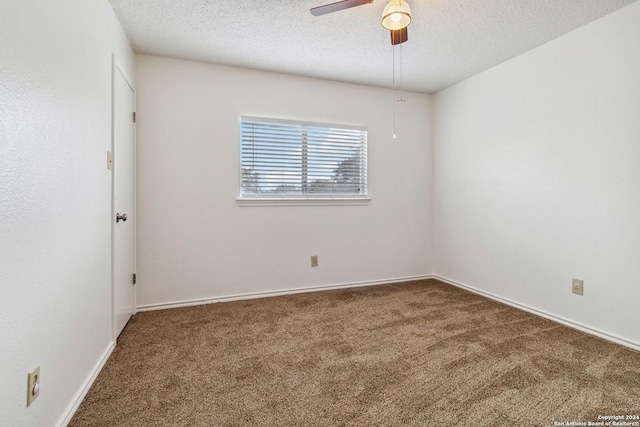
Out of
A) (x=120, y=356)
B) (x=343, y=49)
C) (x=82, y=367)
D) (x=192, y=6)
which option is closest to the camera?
(x=82, y=367)

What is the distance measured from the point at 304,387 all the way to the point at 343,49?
272 cm

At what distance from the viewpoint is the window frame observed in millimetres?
3146

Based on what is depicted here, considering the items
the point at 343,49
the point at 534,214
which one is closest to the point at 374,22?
the point at 343,49

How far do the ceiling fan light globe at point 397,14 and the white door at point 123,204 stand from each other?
1.92 metres

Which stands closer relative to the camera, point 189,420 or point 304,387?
point 189,420

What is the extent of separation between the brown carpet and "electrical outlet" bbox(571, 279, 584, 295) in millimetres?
322

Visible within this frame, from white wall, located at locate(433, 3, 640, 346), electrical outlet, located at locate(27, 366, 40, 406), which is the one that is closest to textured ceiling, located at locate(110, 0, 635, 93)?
white wall, located at locate(433, 3, 640, 346)

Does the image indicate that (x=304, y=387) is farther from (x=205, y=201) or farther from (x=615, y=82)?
(x=615, y=82)

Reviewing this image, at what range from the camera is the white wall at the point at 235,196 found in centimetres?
286

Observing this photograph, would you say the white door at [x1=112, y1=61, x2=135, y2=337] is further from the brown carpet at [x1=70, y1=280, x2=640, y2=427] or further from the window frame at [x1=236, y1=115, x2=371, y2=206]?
the window frame at [x1=236, y1=115, x2=371, y2=206]

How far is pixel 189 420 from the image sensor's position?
1.39m

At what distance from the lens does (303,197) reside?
338 cm

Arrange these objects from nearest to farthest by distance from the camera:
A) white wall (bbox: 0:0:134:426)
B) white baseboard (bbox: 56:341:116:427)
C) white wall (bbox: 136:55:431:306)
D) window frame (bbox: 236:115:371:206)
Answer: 1. white wall (bbox: 0:0:134:426)
2. white baseboard (bbox: 56:341:116:427)
3. white wall (bbox: 136:55:431:306)
4. window frame (bbox: 236:115:371:206)

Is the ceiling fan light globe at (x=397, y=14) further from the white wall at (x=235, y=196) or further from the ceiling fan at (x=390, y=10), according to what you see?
the white wall at (x=235, y=196)
